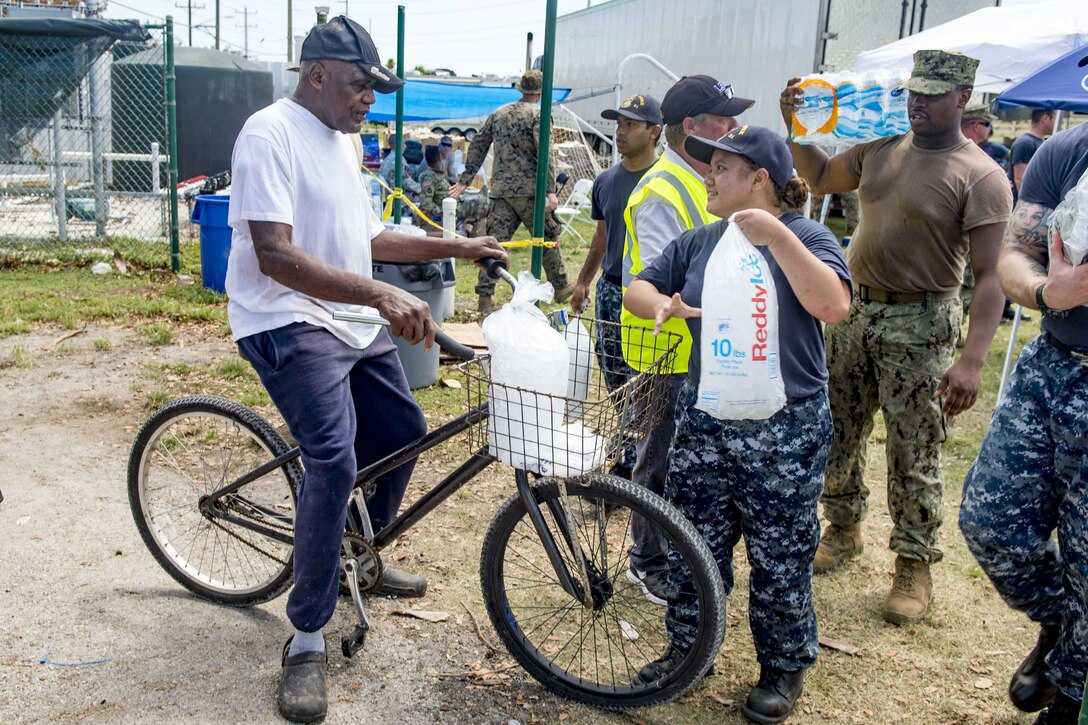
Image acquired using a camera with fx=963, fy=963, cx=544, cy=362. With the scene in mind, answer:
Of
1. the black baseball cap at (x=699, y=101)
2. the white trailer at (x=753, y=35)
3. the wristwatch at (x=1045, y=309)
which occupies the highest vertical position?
the white trailer at (x=753, y=35)

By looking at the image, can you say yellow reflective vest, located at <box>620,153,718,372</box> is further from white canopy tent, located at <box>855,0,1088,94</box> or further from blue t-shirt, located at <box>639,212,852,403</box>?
white canopy tent, located at <box>855,0,1088,94</box>


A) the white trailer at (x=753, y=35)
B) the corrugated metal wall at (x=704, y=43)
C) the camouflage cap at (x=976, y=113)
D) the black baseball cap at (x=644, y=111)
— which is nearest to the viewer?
the black baseball cap at (x=644, y=111)

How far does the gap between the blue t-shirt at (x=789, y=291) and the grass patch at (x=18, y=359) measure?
5422 millimetres

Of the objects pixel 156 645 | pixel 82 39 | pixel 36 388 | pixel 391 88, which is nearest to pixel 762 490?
pixel 391 88

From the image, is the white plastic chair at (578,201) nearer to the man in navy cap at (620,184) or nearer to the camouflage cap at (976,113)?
the camouflage cap at (976,113)

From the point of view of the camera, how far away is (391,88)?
10.9 ft

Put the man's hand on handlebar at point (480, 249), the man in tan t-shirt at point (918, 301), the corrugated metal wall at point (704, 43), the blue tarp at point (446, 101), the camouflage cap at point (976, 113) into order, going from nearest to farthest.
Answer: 1. the man's hand on handlebar at point (480, 249)
2. the man in tan t-shirt at point (918, 301)
3. the camouflage cap at point (976, 113)
4. the corrugated metal wall at point (704, 43)
5. the blue tarp at point (446, 101)

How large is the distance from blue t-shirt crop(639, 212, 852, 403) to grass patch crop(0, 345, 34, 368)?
542cm

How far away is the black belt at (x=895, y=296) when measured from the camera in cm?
394

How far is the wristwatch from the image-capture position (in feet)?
9.26

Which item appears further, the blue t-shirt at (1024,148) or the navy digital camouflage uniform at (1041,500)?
the blue t-shirt at (1024,148)

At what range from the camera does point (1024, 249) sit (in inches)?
122

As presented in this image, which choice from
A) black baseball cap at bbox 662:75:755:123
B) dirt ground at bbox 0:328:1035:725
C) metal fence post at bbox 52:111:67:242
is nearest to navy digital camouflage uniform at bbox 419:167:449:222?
metal fence post at bbox 52:111:67:242

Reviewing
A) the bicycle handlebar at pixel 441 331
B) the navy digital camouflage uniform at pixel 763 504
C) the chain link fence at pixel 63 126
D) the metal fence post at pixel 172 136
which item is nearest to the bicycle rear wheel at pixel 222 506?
the bicycle handlebar at pixel 441 331
